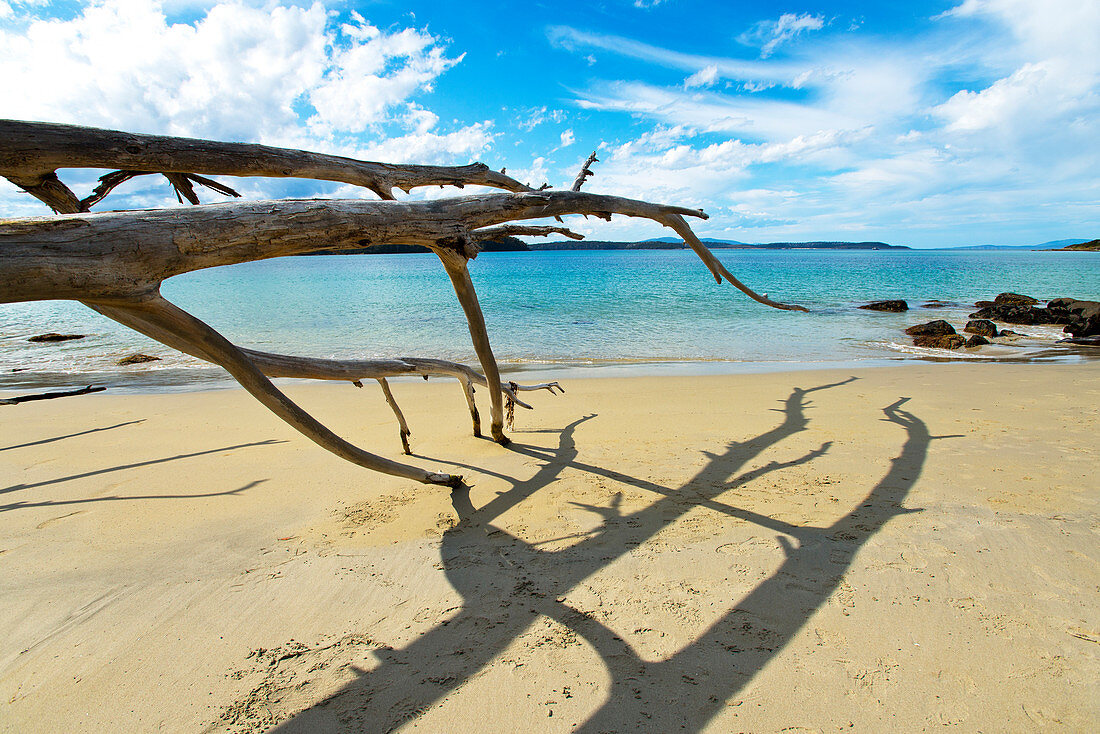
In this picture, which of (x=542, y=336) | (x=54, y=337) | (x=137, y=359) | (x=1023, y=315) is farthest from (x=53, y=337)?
(x=1023, y=315)

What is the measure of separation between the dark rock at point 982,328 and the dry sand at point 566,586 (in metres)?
11.5

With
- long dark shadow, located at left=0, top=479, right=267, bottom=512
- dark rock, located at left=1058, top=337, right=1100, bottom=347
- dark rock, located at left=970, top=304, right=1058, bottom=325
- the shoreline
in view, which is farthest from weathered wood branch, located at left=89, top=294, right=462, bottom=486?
dark rock, located at left=970, top=304, right=1058, bottom=325

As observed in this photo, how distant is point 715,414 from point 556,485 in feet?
9.90

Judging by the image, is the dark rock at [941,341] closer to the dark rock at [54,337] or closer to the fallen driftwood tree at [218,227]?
the fallen driftwood tree at [218,227]

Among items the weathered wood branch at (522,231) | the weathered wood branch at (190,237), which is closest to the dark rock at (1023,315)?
the weathered wood branch at (522,231)

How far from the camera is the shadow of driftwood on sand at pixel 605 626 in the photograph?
6.46 ft

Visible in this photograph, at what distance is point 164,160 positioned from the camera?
118 inches

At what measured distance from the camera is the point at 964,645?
7.22 feet

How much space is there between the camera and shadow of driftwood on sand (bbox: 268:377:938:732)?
6.46 ft

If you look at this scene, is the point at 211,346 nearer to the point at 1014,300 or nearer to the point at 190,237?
the point at 190,237

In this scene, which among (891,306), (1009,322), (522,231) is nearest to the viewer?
(522,231)

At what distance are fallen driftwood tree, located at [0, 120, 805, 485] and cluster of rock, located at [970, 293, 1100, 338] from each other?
54.4ft

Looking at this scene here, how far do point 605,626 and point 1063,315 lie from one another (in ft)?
75.2

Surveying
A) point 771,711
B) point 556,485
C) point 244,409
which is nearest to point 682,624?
point 771,711
